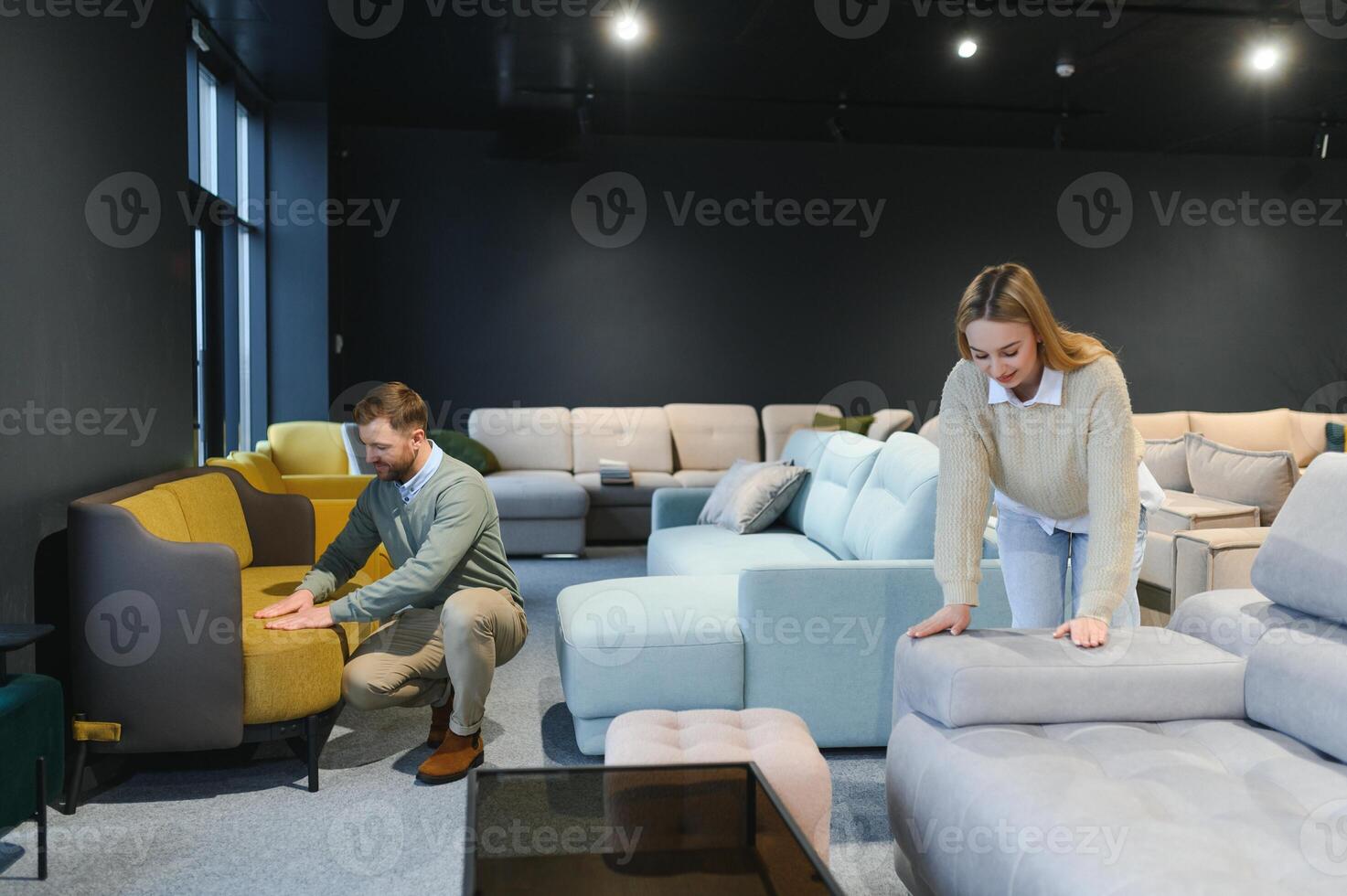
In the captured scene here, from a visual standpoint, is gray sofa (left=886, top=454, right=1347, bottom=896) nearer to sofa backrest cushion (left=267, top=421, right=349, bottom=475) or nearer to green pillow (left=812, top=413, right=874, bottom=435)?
green pillow (left=812, top=413, right=874, bottom=435)

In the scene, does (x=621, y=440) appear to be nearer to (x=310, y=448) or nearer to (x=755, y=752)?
(x=310, y=448)

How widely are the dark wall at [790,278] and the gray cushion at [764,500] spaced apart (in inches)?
157

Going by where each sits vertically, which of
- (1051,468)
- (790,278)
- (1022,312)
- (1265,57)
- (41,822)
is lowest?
(41,822)

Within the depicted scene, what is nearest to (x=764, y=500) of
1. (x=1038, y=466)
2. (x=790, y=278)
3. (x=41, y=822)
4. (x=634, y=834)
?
(x=1038, y=466)

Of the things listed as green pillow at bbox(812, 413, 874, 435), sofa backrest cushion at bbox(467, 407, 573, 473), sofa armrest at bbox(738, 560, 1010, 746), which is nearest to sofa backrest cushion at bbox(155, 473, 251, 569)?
sofa armrest at bbox(738, 560, 1010, 746)

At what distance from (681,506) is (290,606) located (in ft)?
8.42

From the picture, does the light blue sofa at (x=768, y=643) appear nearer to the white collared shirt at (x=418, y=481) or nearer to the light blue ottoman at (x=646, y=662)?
the light blue ottoman at (x=646, y=662)

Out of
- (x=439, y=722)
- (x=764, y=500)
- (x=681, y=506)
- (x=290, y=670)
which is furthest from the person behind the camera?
(x=681, y=506)

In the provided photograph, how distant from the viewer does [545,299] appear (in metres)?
8.52

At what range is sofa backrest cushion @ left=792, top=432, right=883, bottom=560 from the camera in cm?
408

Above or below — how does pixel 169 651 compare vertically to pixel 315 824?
above

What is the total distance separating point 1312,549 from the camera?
2.07 meters

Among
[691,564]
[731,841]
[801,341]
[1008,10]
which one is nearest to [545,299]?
[801,341]

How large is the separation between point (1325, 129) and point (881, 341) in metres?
3.73
